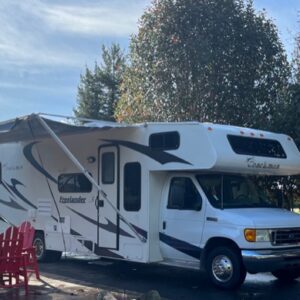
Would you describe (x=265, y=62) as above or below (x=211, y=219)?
above

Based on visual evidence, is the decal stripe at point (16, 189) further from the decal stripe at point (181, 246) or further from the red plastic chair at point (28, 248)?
the decal stripe at point (181, 246)

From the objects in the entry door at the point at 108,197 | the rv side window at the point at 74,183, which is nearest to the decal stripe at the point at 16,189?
the rv side window at the point at 74,183

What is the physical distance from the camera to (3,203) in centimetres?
1465

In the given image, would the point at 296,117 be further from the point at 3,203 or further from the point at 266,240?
the point at 3,203

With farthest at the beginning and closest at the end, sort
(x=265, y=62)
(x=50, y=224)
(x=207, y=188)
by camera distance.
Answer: (x=265, y=62), (x=50, y=224), (x=207, y=188)

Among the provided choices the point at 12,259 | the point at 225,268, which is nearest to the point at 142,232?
the point at 225,268

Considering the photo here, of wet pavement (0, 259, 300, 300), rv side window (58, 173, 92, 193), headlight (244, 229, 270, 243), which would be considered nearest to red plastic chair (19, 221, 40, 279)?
wet pavement (0, 259, 300, 300)

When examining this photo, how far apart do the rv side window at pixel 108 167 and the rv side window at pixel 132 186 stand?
42 cm

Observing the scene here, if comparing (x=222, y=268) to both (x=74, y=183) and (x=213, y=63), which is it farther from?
(x=213, y=63)

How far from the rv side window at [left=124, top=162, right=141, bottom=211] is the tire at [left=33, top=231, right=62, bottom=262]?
2.94 m

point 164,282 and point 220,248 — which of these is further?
point 164,282

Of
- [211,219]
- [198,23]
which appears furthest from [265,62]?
[211,219]

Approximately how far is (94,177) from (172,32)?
17.3 feet

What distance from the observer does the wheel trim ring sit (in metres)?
9.67
